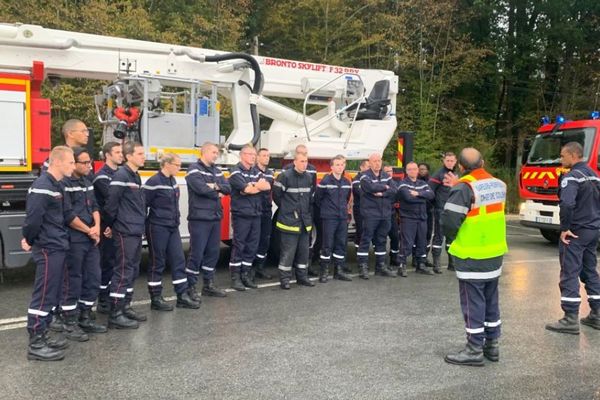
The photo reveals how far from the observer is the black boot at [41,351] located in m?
4.69

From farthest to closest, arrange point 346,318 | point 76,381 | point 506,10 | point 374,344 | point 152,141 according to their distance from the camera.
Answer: point 506,10 < point 152,141 < point 346,318 < point 374,344 < point 76,381

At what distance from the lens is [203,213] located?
682 centimetres

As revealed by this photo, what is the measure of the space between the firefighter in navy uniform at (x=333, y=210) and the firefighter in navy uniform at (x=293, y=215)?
0.38 meters

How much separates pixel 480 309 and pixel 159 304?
11.2ft

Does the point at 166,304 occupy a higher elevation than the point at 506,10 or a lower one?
lower

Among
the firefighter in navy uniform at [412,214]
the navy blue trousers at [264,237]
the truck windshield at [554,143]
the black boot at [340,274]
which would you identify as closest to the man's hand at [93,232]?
the navy blue trousers at [264,237]

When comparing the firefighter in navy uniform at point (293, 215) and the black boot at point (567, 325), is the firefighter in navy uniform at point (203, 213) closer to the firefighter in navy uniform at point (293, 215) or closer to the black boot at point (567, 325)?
the firefighter in navy uniform at point (293, 215)

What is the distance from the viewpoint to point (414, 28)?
2386 centimetres

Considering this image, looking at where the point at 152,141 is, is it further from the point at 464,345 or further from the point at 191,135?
the point at 464,345

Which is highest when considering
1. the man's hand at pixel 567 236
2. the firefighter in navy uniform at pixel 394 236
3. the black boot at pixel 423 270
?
the man's hand at pixel 567 236

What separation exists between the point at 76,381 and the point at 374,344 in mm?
2567

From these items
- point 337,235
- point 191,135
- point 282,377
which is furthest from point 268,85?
point 282,377

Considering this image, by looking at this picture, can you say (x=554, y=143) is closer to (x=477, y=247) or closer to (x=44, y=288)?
(x=477, y=247)

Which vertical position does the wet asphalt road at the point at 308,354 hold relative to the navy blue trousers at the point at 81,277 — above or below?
below
